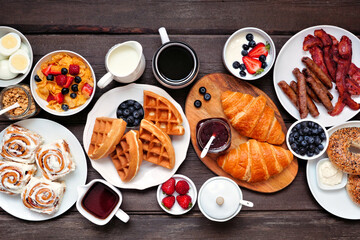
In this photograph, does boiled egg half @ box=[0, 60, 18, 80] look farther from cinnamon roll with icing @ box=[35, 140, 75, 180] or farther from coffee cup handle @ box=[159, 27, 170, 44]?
coffee cup handle @ box=[159, 27, 170, 44]

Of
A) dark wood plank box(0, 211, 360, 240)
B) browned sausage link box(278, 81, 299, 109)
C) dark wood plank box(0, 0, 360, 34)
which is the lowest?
dark wood plank box(0, 211, 360, 240)

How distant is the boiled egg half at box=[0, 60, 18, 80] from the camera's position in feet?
7.36

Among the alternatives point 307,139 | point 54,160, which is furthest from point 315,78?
point 54,160

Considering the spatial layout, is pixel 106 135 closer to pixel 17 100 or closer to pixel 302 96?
pixel 17 100

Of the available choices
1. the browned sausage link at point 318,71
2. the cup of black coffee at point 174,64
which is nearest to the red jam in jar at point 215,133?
the cup of black coffee at point 174,64

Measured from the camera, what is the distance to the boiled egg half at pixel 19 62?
87.2 inches

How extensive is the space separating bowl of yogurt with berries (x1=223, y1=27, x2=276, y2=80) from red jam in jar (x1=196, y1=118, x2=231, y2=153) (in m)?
0.38

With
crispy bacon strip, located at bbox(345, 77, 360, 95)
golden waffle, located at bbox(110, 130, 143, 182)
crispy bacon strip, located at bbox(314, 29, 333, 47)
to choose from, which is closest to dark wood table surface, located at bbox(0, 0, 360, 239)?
crispy bacon strip, located at bbox(314, 29, 333, 47)

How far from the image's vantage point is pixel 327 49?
2363mm

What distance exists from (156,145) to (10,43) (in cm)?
122

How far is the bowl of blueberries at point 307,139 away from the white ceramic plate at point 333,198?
14 cm

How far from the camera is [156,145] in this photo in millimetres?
2273

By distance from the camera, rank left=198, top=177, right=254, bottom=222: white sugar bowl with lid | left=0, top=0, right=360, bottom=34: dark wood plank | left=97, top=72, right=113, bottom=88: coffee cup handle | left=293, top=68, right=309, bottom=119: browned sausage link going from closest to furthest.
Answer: left=97, top=72, right=113, bottom=88: coffee cup handle < left=198, top=177, right=254, bottom=222: white sugar bowl with lid < left=293, top=68, right=309, bottom=119: browned sausage link < left=0, top=0, right=360, bottom=34: dark wood plank


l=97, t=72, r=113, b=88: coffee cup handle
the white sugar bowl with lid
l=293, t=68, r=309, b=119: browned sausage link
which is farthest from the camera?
l=293, t=68, r=309, b=119: browned sausage link
